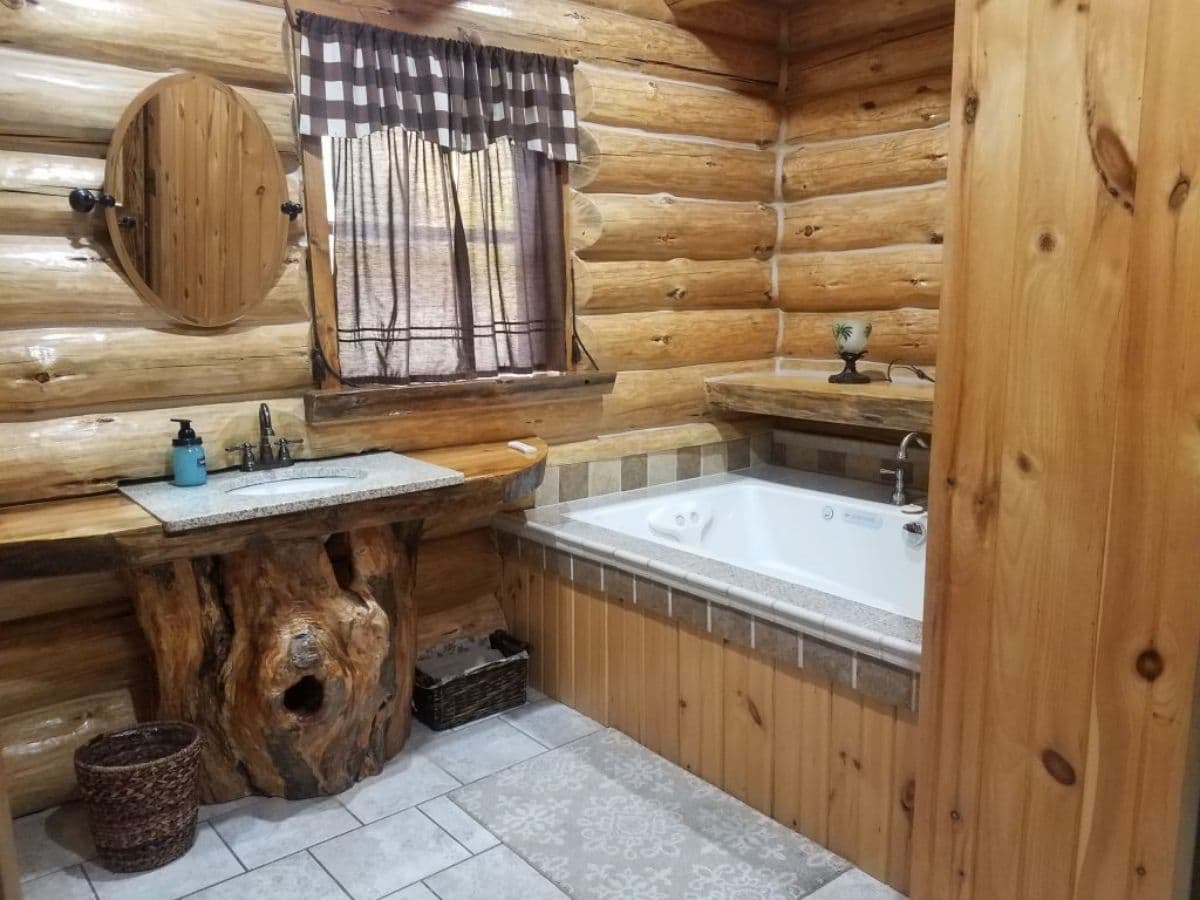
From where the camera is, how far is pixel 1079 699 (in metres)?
1.49

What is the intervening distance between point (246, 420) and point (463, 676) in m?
1.06

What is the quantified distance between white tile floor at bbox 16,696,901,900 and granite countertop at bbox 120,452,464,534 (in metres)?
0.87

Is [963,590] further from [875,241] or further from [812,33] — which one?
[812,33]

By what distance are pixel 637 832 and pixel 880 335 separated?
2173 millimetres

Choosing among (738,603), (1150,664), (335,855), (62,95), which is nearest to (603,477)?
(738,603)

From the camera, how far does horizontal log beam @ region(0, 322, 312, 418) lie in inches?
93.4

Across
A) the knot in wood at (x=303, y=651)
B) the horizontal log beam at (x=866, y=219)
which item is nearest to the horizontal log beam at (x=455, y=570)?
the knot in wood at (x=303, y=651)

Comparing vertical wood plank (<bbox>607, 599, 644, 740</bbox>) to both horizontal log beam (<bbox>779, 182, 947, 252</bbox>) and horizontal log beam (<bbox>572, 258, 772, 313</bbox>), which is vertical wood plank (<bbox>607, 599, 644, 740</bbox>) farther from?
horizontal log beam (<bbox>779, 182, 947, 252</bbox>)

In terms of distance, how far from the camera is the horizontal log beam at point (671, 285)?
343cm

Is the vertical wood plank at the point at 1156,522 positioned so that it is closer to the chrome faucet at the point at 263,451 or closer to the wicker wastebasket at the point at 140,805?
the wicker wastebasket at the point at 140,805

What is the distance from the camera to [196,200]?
2600 millimetres

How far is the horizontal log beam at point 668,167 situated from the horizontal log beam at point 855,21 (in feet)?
1.59

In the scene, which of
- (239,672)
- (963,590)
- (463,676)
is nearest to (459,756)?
(463,676)

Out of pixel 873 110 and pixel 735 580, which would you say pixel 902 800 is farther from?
pixel 873 110
